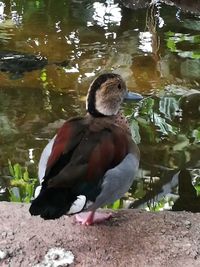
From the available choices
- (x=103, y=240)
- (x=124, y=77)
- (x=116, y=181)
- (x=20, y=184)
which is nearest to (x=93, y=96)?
(x=116, y=181)

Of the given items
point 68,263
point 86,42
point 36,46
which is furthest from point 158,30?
point 68,263

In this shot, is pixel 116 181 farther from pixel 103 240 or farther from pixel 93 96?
pixel 93 96

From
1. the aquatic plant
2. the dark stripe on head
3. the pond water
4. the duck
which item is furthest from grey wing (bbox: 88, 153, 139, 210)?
the aquatic plant

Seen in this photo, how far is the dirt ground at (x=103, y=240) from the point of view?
2.77 m

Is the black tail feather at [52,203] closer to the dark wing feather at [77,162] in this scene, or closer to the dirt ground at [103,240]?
the dark wing feather at [77,162]

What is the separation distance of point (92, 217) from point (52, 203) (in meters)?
0.50

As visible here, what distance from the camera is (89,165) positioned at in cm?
274

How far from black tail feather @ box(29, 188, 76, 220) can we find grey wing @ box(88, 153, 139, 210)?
172mm

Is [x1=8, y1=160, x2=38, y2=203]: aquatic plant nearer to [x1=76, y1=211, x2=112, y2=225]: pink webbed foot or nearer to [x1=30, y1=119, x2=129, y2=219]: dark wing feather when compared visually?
[x1=76, y1=211, x2=112, y2=225]: pink webbed foot

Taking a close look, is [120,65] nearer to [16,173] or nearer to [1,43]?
[1,43]

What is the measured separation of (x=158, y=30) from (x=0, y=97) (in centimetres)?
287

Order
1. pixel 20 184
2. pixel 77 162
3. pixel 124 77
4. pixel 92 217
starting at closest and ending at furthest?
pixel 77 162 < pixel 92 217 < pixel 20 184 < pixel 124 77

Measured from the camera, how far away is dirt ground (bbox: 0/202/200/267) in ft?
9.10

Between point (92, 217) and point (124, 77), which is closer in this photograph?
point (92, 217)
